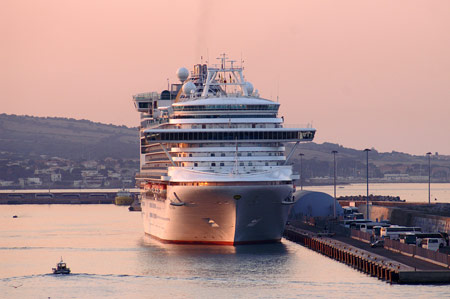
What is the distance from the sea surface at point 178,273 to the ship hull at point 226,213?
902 millimetres

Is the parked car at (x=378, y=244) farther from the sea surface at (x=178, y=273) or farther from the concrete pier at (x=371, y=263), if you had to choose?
the sea surface at (x=178, y=273)

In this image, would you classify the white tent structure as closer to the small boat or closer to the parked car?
the parked car

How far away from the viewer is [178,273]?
249 feet

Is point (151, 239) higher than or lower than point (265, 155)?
lower

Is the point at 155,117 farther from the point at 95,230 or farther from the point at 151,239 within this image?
the point at 95,230

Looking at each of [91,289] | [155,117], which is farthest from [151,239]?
[91,289]

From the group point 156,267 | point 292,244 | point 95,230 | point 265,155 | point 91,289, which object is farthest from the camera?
point 95,230

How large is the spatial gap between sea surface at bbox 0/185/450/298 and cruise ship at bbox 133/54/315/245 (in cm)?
153

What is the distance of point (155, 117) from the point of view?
348ft

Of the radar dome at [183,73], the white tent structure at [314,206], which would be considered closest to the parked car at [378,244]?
the radar dome at [183,73]

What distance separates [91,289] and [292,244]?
113ft

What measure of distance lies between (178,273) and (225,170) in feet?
43.8

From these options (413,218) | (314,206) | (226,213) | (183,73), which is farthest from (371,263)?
(314,206)

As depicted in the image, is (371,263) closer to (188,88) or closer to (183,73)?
(188,88)
